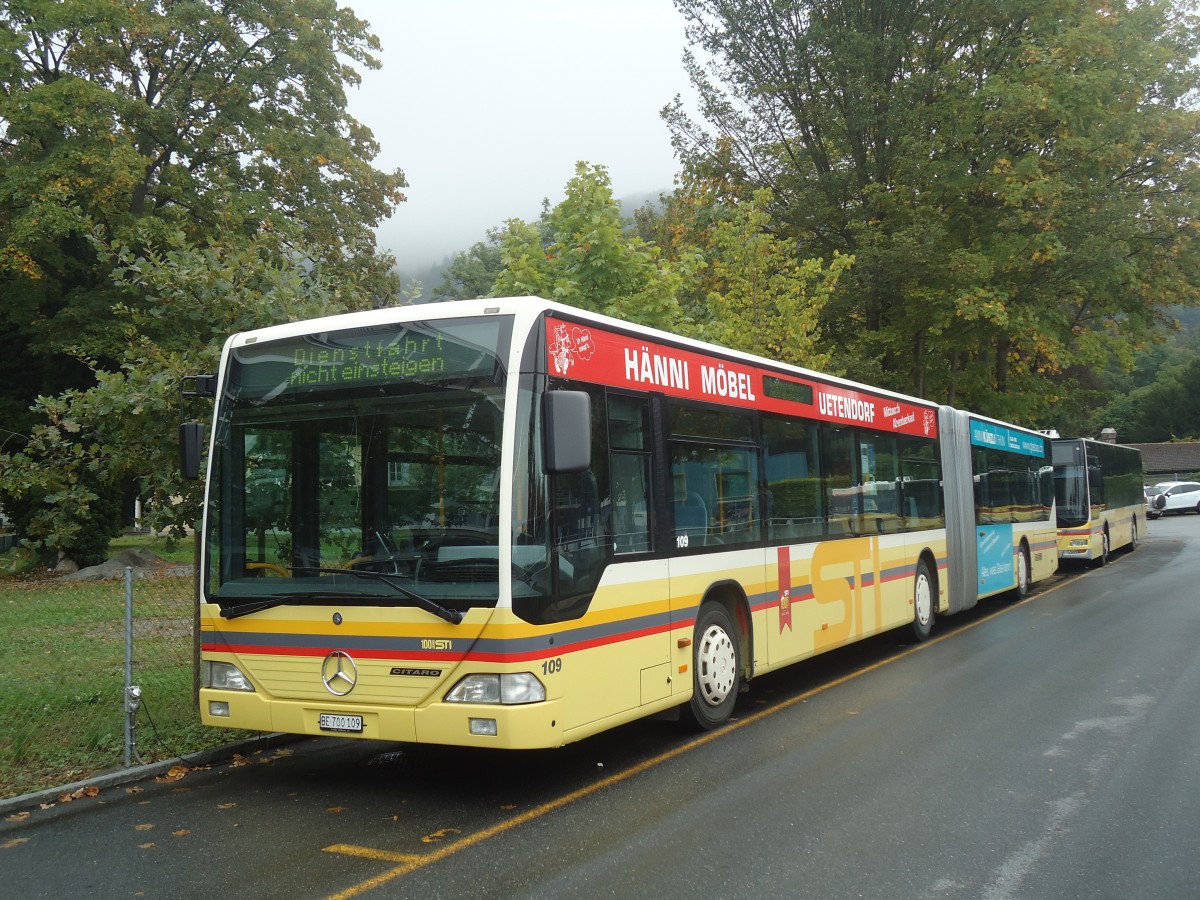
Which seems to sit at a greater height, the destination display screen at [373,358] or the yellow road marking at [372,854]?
the destination display screen at [373,358]

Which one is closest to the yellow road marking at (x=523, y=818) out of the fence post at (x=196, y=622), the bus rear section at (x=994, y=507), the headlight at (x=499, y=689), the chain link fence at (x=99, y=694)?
the headlight at (x=499, y=689)

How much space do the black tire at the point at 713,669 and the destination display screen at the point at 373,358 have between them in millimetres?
2927

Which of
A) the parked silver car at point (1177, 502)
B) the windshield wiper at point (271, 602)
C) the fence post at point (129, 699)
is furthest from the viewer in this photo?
the parked silver car at point (1177, 502)

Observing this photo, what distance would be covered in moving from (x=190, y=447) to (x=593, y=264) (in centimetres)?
999

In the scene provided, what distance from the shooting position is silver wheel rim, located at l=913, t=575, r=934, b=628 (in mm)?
13469

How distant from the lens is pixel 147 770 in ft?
24.1

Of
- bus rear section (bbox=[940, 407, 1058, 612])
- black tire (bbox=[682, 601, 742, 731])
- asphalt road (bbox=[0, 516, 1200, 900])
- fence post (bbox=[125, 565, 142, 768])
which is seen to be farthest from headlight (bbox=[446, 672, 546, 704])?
bus rear section (bbox=[940, 407, 1058, 612])

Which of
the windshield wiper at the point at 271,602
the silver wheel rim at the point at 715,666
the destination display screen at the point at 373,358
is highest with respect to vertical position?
the destination display screen at the point at 373,358

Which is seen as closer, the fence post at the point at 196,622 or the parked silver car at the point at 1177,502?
the fence post at the point at 196,622

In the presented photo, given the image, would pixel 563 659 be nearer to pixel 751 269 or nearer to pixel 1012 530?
pixel 1012 530

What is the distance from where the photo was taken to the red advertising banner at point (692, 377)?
677cm

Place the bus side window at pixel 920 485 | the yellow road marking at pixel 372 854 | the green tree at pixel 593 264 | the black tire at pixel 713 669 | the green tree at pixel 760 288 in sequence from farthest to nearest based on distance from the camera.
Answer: the green tree at pixel 760 288, the green tree at pixel 593 264, the bus side window at pixel 920 485, the black tire at pixel 713 669, the yellow road marking at pixel 372 854

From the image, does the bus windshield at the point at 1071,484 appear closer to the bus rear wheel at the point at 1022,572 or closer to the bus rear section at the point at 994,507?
the bus rear section at the point at 994,507

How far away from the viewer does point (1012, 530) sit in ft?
59.2
